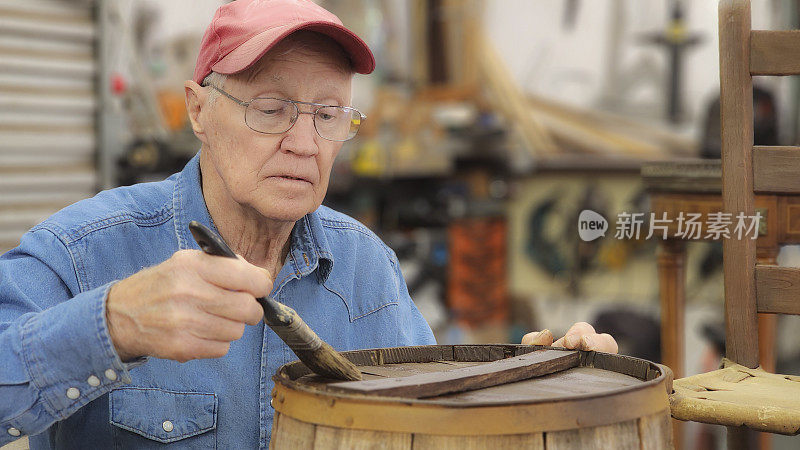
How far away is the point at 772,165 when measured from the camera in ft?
6.50

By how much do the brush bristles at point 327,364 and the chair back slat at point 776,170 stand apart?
1199mm

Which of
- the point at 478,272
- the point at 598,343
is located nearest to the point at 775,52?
the point at 598,343

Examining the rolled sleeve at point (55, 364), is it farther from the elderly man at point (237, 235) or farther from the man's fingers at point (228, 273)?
the man's fingers at point (228, 273)

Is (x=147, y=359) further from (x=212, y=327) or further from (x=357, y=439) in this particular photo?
(x=357, y=439)

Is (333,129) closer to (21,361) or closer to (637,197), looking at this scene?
(21,361)

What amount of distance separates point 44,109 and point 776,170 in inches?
135

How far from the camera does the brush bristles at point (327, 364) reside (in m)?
1.17

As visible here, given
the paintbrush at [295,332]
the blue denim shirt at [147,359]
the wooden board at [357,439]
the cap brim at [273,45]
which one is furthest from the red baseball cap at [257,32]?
the wooden board at [357,439]

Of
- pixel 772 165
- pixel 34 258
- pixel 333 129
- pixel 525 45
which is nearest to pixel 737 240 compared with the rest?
pixel 772 165

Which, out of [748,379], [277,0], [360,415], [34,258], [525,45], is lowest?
[748,379]

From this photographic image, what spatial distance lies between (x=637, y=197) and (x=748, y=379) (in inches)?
148

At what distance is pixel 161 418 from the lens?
1455mm

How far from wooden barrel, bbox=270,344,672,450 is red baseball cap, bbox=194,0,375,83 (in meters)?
0.55

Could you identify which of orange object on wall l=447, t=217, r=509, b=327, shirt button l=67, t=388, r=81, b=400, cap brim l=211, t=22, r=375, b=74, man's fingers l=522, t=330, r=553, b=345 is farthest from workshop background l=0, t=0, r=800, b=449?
shirt button l=67, t=388, r=81, b=400
